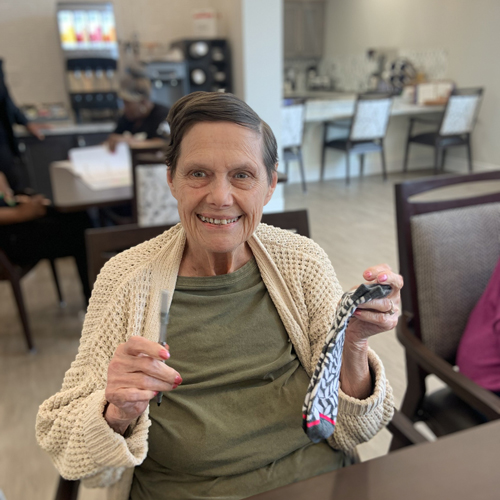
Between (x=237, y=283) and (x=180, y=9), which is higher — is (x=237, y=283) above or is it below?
below

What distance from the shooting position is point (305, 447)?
0.92 metres

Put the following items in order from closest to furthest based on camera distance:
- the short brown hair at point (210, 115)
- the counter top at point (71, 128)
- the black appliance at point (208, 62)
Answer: the short brown hair at point (210, 115) < the counter top at point (71, 128) < the black appliance at point (208, 62)

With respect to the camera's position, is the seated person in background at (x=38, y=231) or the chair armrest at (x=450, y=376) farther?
the seated person in background at (x=38, y=231)

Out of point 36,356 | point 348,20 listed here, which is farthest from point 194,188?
point 348,20

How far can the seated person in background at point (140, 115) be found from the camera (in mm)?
3387

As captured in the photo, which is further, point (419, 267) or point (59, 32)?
point (59, 32)

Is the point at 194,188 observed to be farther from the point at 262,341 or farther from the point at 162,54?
the point at 162,54

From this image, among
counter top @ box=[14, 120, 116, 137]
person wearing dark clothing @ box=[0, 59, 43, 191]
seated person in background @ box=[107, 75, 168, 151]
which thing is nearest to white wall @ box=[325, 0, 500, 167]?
seated person in background @ box=[107, 75, 168, 151]

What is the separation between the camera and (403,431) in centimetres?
97

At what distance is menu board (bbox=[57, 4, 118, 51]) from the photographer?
4.89m

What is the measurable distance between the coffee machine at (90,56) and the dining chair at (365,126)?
8.35 ft

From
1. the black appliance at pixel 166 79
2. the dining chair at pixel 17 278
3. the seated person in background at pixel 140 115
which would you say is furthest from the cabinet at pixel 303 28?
the dining chair at pixel 17 278

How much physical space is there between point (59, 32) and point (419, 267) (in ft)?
16.7

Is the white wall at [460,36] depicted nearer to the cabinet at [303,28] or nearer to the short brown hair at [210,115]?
the cabinet at [303,28]
